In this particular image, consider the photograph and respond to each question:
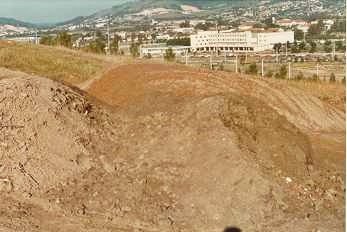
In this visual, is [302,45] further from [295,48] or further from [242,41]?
[242,41]

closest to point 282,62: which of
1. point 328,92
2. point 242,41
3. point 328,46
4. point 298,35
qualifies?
point 328,46

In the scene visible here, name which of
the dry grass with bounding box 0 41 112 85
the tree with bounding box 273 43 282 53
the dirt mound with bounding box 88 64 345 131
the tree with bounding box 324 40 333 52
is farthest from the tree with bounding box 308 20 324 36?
the dirt mound with bounding box 88 64 345 131

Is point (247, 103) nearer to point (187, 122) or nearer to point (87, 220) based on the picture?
point (187, 122)

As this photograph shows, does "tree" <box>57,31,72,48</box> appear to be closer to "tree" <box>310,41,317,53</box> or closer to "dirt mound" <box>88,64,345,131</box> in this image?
"dirt mound" <box>88,64,345,131</box>

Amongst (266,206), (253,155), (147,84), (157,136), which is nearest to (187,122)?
(157,136)

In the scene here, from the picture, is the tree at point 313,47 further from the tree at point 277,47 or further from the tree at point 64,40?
Result: the tree at point 64,40
